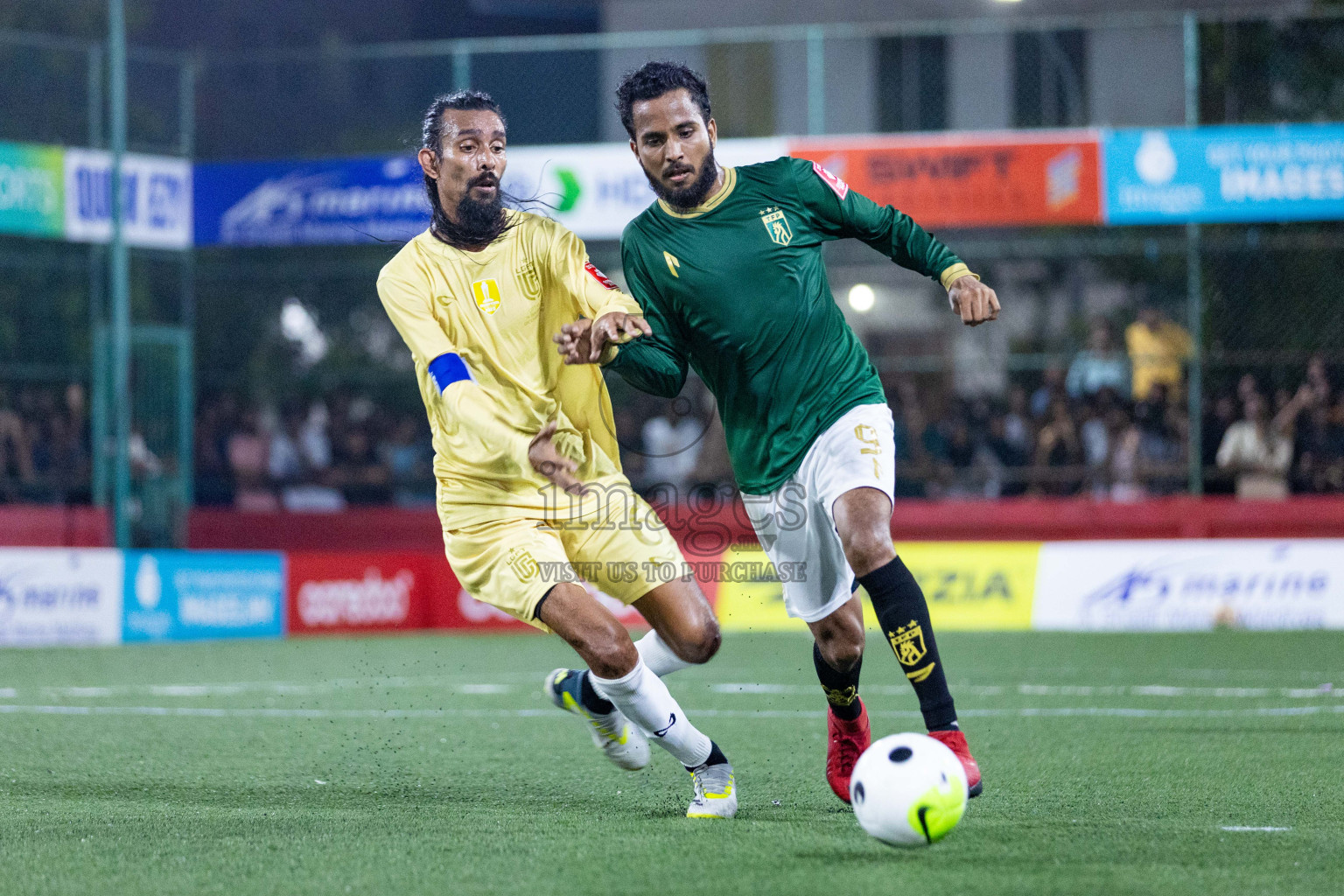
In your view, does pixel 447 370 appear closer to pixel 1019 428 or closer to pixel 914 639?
pixel 914 639

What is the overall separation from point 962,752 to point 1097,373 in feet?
37.5

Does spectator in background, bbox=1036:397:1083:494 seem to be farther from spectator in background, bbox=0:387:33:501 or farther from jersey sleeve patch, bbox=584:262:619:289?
jersey sleeve patch, bbox=584:262:619:289

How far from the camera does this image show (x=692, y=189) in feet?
17.6

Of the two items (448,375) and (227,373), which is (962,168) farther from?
(448,375)

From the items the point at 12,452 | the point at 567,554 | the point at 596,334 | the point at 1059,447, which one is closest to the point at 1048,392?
the point at 1059,447

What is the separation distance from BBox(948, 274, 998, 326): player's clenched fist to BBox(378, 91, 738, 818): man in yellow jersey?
1.06 m

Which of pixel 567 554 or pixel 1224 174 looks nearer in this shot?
pixel 567 554

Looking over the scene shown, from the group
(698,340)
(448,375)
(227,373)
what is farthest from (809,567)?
(227,373)

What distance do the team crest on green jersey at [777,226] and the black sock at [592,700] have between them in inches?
66.8

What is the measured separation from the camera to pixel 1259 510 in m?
15.2

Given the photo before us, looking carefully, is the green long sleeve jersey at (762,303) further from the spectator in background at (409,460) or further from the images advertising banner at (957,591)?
the spectator in background at (409,460)

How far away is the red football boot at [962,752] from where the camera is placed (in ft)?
15.8

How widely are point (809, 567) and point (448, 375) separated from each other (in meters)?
1.39

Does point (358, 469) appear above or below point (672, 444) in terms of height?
below
